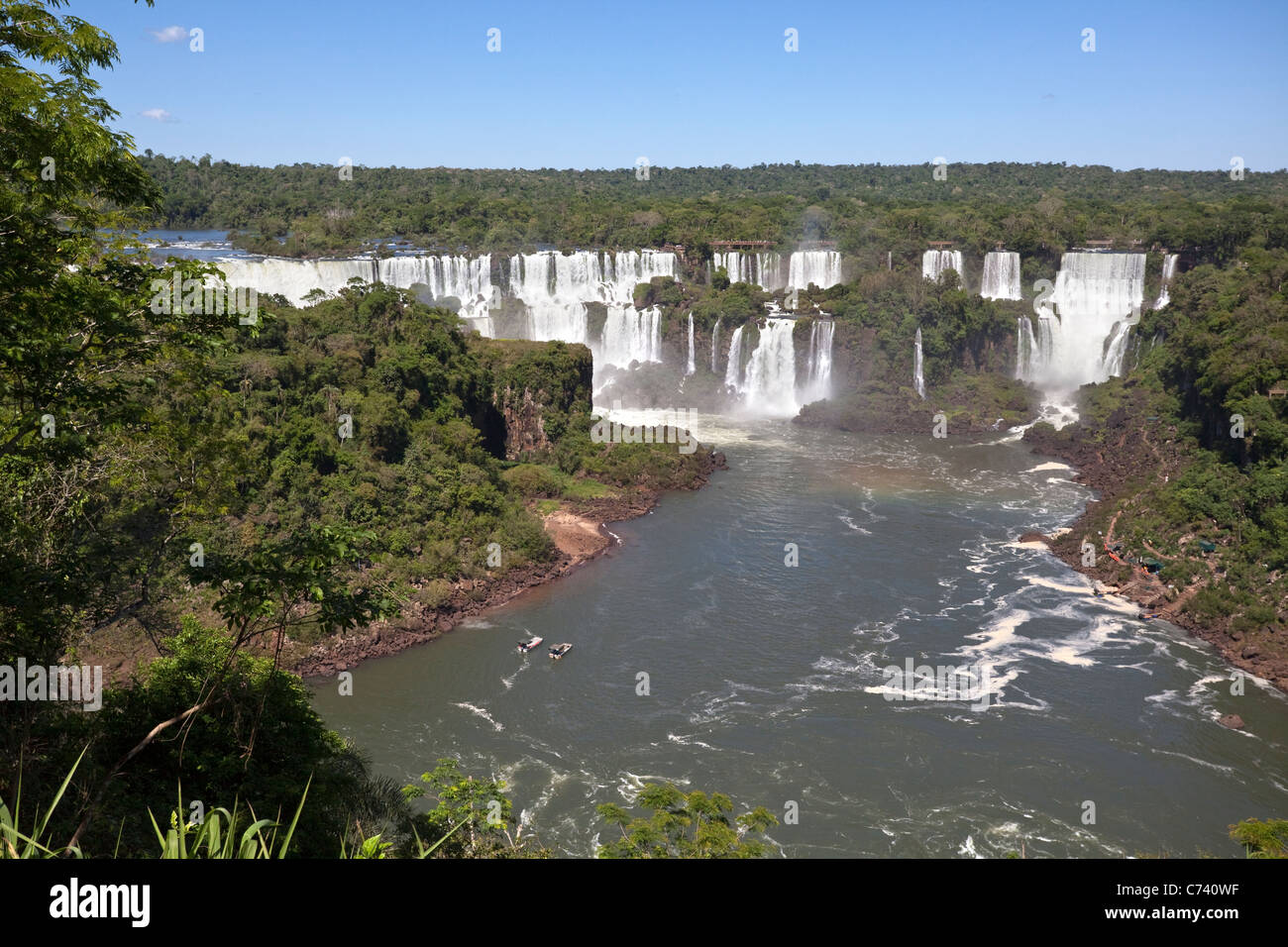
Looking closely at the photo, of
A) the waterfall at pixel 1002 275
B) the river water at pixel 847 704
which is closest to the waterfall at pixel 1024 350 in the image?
the waterfall at pixel 1002 275

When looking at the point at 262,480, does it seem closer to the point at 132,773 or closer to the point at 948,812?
the point at 132,773

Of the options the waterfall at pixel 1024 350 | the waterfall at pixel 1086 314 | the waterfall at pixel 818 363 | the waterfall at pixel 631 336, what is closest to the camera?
the waterfall at pixel 818 363

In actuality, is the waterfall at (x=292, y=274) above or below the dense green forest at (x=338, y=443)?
above

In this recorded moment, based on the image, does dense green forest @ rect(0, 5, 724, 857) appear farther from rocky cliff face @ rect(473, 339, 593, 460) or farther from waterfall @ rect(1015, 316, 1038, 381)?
waterfall @ rect(1015, 316, 1038, 381)

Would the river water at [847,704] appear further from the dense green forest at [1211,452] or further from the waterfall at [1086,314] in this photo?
the waterfall at [1086,314]

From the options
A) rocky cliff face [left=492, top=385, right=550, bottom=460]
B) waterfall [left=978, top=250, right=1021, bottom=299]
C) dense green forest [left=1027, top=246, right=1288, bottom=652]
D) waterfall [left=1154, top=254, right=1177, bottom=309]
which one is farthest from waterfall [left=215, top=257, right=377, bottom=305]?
waterfall [left=1154, top=254, right=1177, bottom=309]

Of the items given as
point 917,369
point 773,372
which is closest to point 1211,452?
point 917,369
